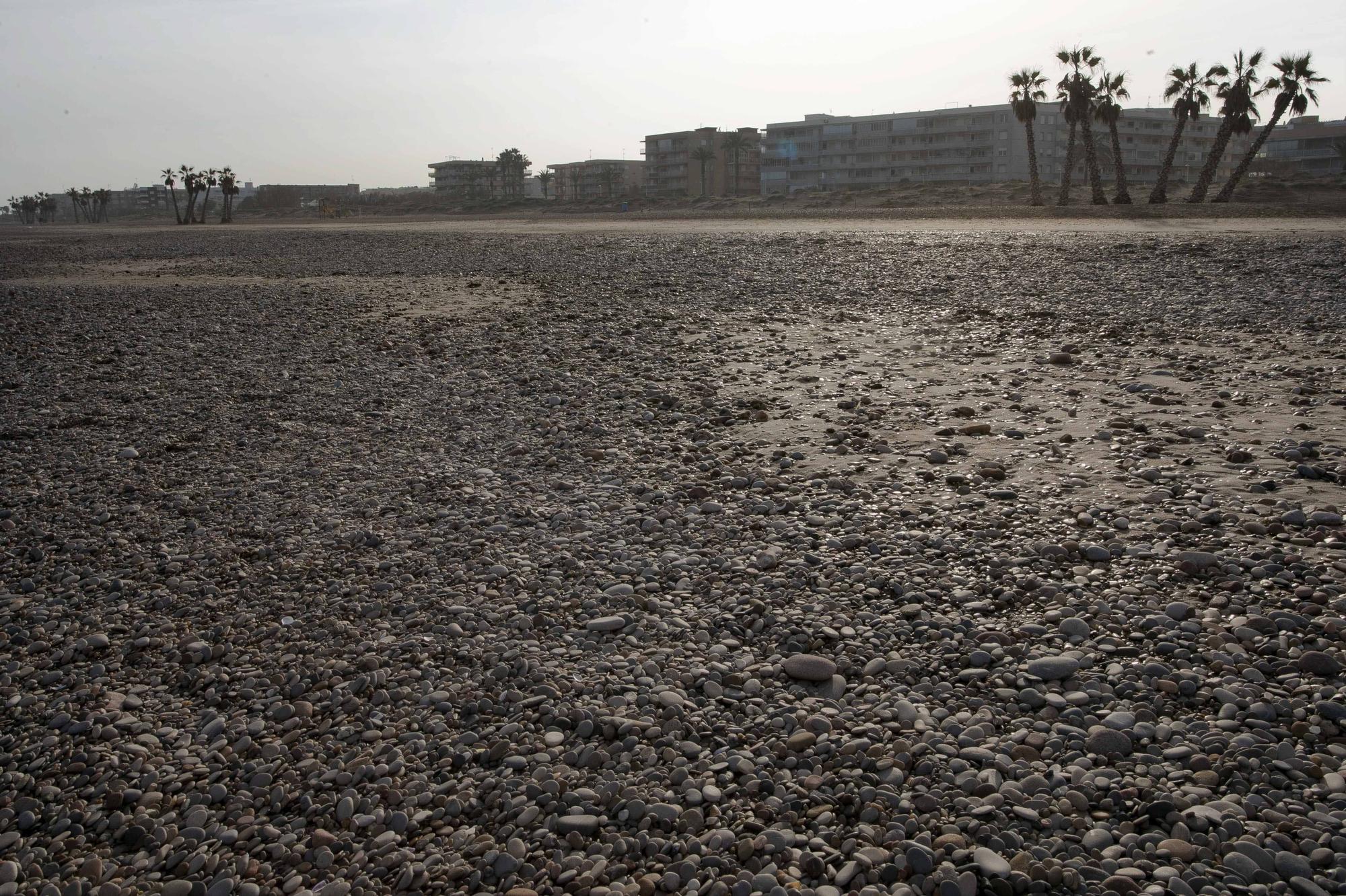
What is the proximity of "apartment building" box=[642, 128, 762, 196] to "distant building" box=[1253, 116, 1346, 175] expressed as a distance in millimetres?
55455

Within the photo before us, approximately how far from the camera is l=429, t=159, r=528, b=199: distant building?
5414 inches

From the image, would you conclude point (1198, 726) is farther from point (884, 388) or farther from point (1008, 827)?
point (884, 388)

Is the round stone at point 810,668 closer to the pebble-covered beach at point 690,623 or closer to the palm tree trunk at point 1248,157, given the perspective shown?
the pebble-covered beach at point 690,623

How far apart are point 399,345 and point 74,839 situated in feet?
34.6

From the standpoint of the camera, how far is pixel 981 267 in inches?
782

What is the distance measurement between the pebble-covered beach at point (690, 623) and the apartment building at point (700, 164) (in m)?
110

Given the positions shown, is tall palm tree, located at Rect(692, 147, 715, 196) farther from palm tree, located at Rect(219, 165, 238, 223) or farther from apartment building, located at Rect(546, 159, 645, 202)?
palm tree, located at Rect(219, 165, 238, 223)

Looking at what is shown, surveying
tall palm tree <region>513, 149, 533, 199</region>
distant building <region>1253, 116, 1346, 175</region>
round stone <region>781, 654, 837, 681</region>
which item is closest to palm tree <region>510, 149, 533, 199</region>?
tall palm tree <region>513, 149, 533, 199</region>

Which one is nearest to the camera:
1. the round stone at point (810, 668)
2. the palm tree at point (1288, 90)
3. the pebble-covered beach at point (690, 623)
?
the pebble-covered beach at point (690, 623)

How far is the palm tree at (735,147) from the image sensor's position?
117m

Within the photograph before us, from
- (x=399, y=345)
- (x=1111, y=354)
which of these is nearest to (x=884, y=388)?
(x=1111, y=354)

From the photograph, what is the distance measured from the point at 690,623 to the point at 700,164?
395ft

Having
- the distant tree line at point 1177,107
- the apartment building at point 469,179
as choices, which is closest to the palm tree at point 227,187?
the apartment building at point 469,179

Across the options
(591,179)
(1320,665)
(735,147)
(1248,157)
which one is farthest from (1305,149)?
(1320,665)
